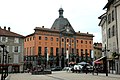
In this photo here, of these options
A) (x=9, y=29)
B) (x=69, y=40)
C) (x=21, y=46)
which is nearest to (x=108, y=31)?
(x=21, y=46)

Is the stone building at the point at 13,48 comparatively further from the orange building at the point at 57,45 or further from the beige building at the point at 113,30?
the beige building at the point at 113,30

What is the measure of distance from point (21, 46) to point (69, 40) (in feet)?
99.1

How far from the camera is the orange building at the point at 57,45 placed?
8869cm

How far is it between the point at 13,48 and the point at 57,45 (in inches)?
1037

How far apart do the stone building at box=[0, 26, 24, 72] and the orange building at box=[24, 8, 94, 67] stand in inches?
558

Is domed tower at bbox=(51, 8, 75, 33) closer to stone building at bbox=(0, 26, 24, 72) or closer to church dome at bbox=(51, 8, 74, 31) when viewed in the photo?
church dome at bbox=(51, 8, 74, 31)

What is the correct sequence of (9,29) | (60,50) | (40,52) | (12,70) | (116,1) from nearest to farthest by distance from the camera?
(116,1), (12,70), (9,29), (40,52), (60,50)

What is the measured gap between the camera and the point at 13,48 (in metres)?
71.9

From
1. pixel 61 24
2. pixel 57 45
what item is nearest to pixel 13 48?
pixel 57 45

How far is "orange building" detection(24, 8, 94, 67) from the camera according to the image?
88688 mm

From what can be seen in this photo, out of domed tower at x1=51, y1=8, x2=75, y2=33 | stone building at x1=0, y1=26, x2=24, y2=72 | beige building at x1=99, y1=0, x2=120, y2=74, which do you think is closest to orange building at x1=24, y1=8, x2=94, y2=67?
domed tower at x1=51, y1=8, x2=75, y2=33

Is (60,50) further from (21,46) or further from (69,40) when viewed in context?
(21,46)

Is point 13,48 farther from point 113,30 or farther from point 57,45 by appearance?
point 113,30

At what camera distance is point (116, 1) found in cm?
4081
